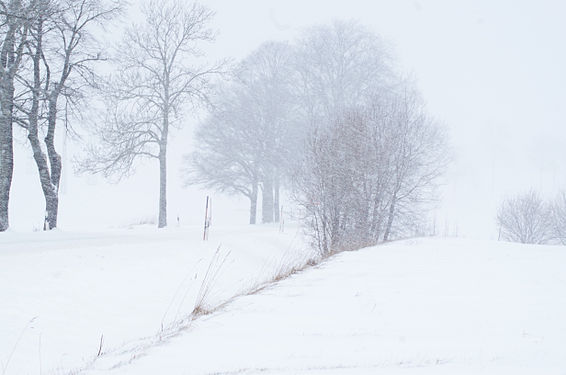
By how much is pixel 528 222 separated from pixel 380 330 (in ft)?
89.7

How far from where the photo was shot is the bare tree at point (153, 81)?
1953 cm

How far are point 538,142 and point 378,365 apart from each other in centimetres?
9227

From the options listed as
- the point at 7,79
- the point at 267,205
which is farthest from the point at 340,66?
the point at 7,79

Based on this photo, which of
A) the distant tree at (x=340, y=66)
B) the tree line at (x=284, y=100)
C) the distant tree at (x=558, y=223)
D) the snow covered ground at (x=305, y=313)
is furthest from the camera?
the distant tree at (x=558, y=223)

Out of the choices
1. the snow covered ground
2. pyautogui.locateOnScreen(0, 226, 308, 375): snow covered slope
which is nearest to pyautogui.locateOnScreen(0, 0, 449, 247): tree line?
pyautogui.locateOnScreen(0, 226, 308, 375): snow covered slope

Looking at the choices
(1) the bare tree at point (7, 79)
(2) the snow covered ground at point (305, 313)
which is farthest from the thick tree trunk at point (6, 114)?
(2) the snow covered ground at point (305, 313)

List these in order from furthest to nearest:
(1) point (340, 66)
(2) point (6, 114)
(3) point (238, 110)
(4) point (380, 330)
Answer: (3) point (238, 110), (1) point (340, 66), (2) point (6, 114), (4) point (380, 330)

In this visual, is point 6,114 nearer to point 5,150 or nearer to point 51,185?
point 5,150

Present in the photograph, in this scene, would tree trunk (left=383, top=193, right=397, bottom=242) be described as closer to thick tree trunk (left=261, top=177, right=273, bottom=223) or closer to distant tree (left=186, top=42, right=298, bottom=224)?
distant tree (left=186, top=42, right=298, bottom=224)

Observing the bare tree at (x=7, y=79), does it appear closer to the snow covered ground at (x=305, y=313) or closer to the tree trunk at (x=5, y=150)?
the tree trunk at (x=5, y=150)

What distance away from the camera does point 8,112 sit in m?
12.8

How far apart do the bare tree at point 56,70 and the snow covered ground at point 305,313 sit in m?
3.30

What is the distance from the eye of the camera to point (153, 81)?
2003 centimetres

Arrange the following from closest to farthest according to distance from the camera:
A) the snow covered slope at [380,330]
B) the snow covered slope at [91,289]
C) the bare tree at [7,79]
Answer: the snow covered slope at [380,330] < the snow covered slope at [91,289] < the bare tree at [7,79]
